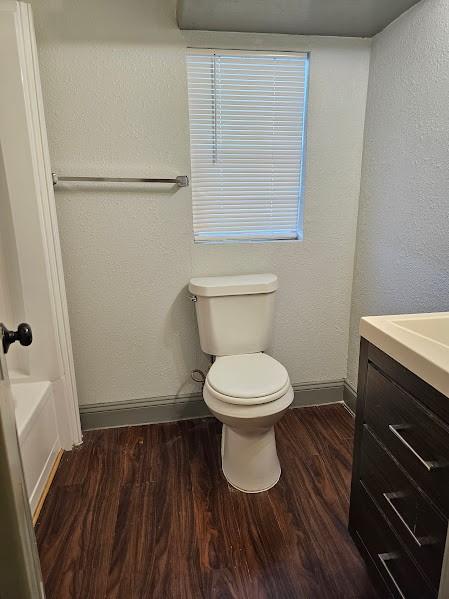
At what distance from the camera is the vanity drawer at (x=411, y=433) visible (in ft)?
2.73

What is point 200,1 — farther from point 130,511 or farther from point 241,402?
point 130,511

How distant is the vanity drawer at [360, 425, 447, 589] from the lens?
860 mm

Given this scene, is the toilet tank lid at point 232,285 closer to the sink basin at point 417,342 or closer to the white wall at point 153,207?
the white wall at point 153,207

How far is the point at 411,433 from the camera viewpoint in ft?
3.05

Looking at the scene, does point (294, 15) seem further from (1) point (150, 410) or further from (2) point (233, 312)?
(1) point (150, 410)

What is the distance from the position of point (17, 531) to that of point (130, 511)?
1078 millimetres

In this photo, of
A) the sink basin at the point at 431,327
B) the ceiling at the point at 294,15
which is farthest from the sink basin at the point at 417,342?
the ceiling at the point at 294,15

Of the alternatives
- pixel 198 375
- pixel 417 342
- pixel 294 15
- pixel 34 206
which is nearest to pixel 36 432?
pixel 198 375

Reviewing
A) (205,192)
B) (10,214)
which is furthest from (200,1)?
(10,214)

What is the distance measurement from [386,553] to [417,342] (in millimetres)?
630

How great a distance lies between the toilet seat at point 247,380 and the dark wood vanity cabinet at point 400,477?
0.39m

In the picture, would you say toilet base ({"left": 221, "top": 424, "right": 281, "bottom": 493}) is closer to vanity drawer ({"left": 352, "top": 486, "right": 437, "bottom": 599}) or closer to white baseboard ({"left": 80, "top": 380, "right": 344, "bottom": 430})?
vanity drawer ({"left": 352, "top": 486, "right": 437, "bottom": 599})

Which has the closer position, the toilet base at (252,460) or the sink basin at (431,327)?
the sink basin at (431,327)

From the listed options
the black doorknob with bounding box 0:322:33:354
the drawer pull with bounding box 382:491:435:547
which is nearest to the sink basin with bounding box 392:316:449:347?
the drawer pull with bounding box 382:491:435:547
